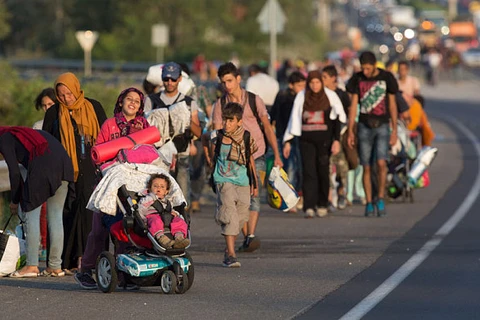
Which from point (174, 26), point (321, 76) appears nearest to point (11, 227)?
point (321, 76)

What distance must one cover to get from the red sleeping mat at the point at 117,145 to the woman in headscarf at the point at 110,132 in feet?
0.73

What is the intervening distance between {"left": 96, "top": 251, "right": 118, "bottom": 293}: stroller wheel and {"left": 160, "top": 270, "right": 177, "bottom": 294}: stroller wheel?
366mm

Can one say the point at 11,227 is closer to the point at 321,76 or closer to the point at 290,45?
the point at 321,76

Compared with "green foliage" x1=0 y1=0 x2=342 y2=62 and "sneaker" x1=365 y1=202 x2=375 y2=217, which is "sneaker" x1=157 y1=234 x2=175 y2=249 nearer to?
"sneaker" x1=365 y1=202 x2=375 y2=217

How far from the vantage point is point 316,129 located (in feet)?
56.5

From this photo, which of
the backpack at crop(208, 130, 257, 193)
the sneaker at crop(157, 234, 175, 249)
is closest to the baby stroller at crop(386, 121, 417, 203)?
the backpack at crop(208, 130, 257, 193)

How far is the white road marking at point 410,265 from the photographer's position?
34.4ft

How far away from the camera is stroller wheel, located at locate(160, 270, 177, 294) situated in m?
11.2

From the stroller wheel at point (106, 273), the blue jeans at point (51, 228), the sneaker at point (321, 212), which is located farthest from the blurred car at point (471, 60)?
the stroller wheel at point (106, 273)

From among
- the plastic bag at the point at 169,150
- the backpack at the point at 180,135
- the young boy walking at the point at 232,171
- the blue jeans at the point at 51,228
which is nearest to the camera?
the blue jeans at the point at 51,228

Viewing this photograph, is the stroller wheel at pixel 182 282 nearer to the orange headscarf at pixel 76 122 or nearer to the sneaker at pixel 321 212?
the orange headscarf at pixel 76 122

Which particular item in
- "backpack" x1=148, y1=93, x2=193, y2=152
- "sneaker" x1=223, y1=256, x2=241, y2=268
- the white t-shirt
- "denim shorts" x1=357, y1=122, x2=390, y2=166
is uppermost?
the white t-shirt

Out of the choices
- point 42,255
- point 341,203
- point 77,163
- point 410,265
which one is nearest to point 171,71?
point 77,163

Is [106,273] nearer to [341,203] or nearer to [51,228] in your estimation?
[51,228]
